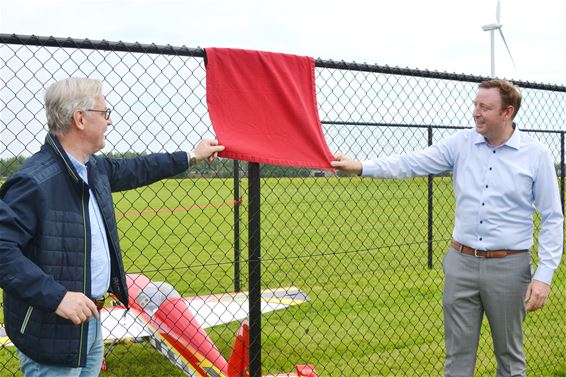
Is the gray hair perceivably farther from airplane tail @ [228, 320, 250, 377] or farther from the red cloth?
airplane tail @ [228, 320, 250, 377]

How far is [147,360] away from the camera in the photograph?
5.84 meters

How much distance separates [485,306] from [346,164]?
3.52 ft

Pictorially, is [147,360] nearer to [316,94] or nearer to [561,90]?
[316,94]

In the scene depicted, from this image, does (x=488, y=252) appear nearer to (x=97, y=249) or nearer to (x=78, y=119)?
(x=97, y=249)

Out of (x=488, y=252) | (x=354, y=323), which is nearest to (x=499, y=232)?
(x=488, y=252)

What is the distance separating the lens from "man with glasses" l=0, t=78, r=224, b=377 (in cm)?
207

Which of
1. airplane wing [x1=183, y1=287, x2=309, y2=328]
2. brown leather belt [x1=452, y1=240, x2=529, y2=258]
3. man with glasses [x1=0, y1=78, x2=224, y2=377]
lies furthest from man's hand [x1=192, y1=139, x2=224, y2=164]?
airplane wing [x1=183, y1=287, x2=309, y2=328]

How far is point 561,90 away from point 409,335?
266 centimetres

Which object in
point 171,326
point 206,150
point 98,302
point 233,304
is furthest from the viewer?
point 233,304

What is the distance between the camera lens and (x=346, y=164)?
10.9 feet

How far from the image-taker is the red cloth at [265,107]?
123 inches

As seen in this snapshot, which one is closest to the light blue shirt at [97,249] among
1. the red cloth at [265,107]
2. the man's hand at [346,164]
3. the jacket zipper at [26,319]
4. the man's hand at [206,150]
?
the jacket zipper at [26,319]

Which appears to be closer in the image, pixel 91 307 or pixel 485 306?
pixel 91 307

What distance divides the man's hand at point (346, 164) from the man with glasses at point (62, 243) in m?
1.32
